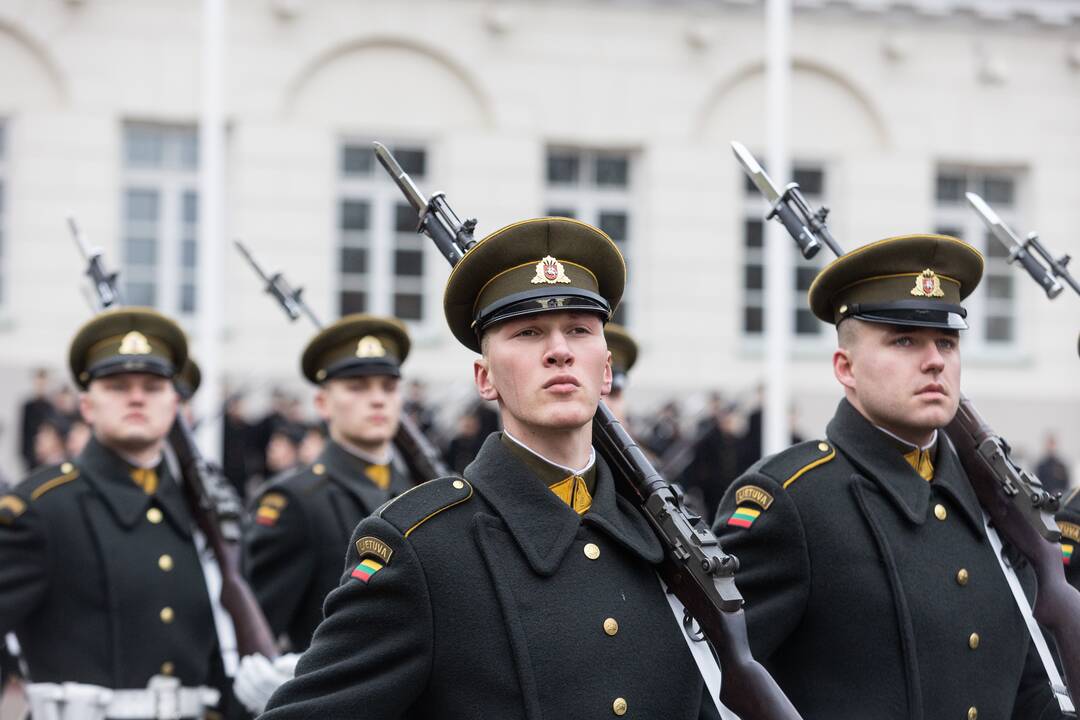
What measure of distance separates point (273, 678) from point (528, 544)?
1949 millimetres

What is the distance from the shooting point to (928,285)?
15.4 ft

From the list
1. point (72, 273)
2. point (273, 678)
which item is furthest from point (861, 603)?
point (72, 273)

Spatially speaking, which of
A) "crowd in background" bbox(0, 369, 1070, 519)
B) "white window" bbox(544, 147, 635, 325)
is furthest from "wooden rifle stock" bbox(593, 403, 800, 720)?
"white window" bbox(544, 147, 635, 325)

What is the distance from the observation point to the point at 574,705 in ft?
11.6

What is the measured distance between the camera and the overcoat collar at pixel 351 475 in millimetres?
6887

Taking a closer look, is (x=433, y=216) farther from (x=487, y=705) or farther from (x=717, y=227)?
(x=717, y=227)

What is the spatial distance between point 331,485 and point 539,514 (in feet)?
11.0

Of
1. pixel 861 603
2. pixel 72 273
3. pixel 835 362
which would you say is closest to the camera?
pixel 861 603

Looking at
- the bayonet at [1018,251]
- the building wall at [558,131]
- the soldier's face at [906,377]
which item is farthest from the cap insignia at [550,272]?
the building wall at [558,131]

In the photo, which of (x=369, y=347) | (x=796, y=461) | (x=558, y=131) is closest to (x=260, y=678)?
(x=796, y=461)

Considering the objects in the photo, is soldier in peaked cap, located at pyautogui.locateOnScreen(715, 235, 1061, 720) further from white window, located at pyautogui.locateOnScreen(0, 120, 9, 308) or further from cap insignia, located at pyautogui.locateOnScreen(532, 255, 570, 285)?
white window, located at pyautogui.locateOnScreen(0, 120, 9, 308)

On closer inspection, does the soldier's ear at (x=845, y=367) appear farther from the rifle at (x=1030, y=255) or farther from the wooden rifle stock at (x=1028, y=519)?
the rifle at (x=1030, y=255)

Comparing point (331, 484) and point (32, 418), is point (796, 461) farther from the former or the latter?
point (32, 418)

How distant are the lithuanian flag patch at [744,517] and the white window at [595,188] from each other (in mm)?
14927
